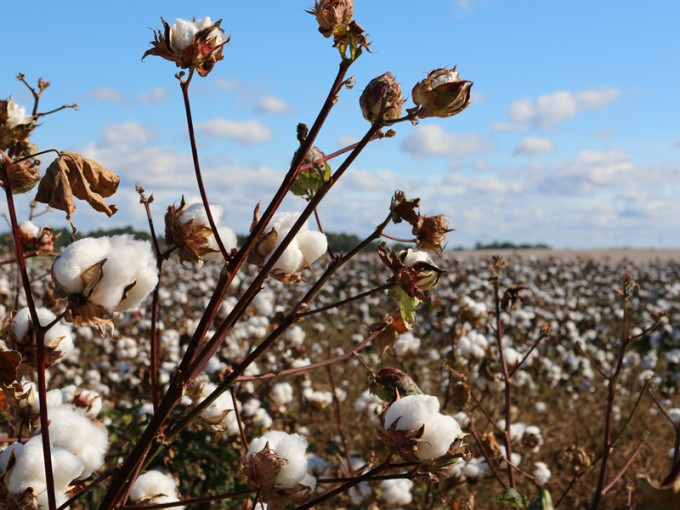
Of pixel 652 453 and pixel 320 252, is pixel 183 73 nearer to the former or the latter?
pixel 320 252

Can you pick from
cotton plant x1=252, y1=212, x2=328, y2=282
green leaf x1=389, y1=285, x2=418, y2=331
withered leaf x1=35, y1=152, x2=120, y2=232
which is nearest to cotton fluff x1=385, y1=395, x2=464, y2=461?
green leaf x1=389, y1=285, x2=418, y2=331

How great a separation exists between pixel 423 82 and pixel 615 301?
551 inches

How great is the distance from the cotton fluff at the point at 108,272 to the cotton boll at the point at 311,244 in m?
0.30

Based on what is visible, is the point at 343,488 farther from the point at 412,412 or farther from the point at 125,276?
the point at 125,276

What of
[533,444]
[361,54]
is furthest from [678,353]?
[361,54]

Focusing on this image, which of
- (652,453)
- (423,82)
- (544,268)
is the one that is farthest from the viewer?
(544,268)

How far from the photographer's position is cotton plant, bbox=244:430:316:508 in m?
1.09

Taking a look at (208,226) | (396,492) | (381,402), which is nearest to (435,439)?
(208,226)

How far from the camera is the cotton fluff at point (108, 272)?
0.88 meters

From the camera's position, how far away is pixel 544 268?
17.6m

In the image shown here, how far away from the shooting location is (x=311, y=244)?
3.78 feet

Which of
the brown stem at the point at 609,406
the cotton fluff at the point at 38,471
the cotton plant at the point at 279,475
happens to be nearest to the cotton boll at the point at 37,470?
the cotton fluff at the point at 38,471

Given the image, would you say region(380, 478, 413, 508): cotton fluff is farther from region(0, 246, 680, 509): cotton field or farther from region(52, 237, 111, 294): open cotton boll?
region(52, 237, 111, 294): open cotton boll

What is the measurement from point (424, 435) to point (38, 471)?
600 mm
